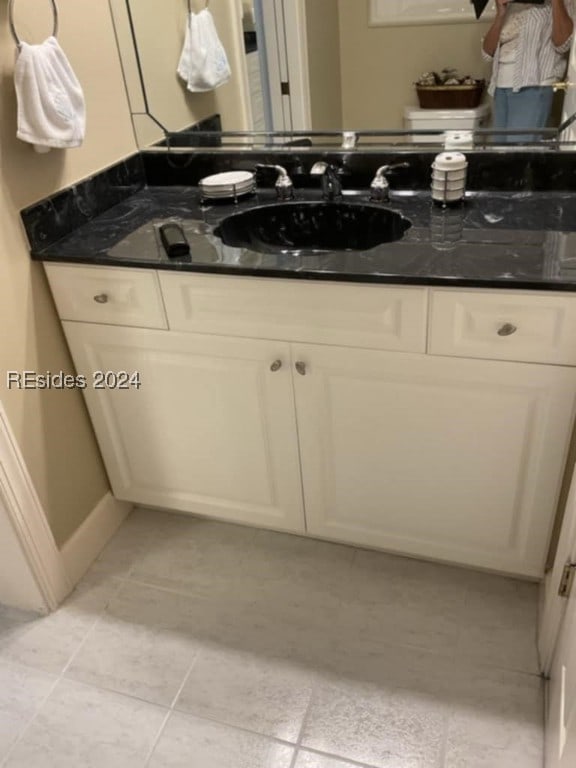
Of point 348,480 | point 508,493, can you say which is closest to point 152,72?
point 348,480

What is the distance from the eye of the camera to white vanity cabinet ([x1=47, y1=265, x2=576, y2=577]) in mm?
1338

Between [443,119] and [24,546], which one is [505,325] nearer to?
[443,119]

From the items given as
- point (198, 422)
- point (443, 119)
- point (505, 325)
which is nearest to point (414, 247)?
point (505, 325)

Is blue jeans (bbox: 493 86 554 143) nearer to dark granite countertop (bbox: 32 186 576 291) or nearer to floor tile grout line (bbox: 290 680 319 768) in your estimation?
dark granite countertop (bbox: 32 186 576 291)

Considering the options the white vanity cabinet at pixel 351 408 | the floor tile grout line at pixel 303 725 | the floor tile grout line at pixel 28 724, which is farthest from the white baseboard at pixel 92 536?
the floor tile grout line at pixel 303 725

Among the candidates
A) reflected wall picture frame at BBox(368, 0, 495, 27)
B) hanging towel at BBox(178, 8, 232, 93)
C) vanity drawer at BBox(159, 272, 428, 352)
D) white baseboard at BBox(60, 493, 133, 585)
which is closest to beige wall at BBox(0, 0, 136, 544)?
white baseboard at BBox(60, 493, 133, 585)

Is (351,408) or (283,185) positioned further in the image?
(283,185)

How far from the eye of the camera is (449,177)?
155 cm

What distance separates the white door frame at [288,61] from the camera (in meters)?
1.68

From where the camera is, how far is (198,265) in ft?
4.65

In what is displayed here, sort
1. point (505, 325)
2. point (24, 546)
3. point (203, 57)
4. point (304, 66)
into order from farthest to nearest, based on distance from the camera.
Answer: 1. point (203, 57)
2. point (304, 66)
3. point (24, 546)
4. point (505, 325)

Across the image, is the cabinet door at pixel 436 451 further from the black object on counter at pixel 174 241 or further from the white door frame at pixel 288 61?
the white door frame at pixel 288 61

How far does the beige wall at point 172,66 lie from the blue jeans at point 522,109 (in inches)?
26.4

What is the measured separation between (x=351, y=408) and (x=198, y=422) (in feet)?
1.37
